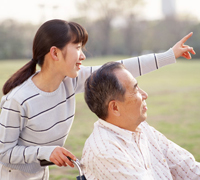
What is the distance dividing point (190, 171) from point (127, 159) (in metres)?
0.43

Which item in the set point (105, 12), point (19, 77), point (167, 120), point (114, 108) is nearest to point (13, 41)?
point (105, 12)

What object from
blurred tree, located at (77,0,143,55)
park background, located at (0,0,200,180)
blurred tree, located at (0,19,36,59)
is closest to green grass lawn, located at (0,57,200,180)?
park background, located at (0,0,200,180)

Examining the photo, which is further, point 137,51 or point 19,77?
point 137,51

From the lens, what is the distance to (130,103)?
161 cm

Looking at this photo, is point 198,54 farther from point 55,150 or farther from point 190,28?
point 55,150

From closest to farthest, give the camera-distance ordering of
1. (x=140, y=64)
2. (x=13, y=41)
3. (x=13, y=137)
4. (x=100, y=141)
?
1. (x=100, y=141)
2. (x=13, y=137)
3. (x=140, y=64)
4. (x=13, y=41)

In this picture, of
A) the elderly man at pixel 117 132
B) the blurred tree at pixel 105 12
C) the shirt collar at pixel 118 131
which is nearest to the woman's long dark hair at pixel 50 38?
the elderly man at pixel 117 132

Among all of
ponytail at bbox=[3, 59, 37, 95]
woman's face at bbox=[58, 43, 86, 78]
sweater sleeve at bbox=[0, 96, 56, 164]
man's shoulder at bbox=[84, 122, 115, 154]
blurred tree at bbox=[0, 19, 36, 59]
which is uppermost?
woman's face at bbox=[58, 43, 86, 78]

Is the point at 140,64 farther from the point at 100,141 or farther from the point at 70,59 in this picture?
the point at 100,141

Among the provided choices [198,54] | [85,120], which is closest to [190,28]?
[198,54]

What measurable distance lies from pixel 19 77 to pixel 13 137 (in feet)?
1.24

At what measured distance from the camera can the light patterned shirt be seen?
1.52m

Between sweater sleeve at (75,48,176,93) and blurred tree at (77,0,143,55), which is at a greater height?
sweater sleeve at (75,48,176,93)

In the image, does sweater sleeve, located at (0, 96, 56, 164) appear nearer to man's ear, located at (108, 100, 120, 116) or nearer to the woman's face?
the woman's face
